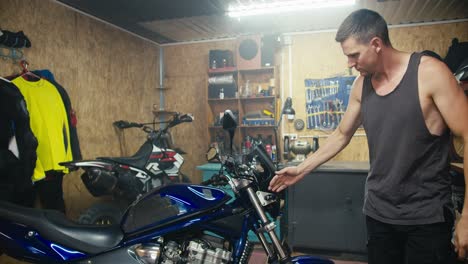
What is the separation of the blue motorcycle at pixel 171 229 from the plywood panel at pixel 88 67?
1.93 m

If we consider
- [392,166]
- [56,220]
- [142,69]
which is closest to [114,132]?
[142,69]

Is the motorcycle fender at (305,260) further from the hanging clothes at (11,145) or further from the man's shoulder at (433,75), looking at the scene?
the hanging clothes at (11,145)

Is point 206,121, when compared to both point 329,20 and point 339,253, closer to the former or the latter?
point 329,20

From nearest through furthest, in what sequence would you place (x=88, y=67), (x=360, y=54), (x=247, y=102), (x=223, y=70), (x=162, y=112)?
(x=360, y=54), (x=88, y=67), (x=223, y=70), (x=247, y=102), (x=162, y=112)

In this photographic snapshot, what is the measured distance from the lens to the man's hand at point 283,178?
1371 millimetres

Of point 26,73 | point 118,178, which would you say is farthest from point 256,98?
point 26,73

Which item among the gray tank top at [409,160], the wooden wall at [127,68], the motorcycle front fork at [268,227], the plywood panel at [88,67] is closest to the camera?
the gray tank top at [409,160]

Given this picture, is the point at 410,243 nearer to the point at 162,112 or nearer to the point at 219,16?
the point at 219,16

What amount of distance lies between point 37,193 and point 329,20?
363 centimetres

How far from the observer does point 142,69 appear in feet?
14.6

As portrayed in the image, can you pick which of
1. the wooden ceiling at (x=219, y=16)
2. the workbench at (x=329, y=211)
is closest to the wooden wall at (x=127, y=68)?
the wooden ceiling at (x=219, y=16)

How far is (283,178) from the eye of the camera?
4.59 feet

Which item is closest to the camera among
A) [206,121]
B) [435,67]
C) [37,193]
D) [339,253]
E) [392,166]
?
[435,67]

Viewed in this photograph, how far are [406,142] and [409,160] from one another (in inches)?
2.7
